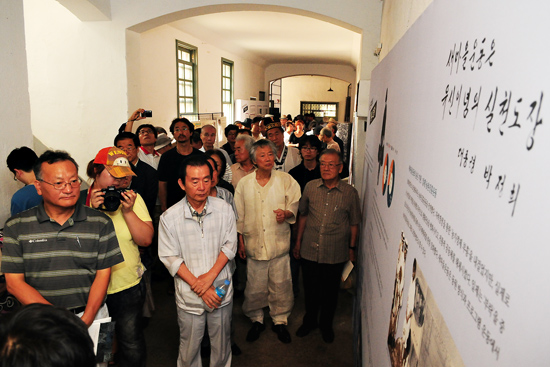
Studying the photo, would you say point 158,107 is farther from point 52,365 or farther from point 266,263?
point 52,365

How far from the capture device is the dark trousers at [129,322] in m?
2.49

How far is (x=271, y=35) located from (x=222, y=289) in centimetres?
868

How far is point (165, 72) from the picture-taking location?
312 inches

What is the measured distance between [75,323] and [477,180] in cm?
97

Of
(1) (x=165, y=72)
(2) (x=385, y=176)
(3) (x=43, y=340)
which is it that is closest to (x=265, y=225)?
(2) (x=385, y=176)

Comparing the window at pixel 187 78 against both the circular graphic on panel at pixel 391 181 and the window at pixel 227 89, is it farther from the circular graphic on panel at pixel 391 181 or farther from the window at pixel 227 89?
the circular graphic on panel at pixel 391 181

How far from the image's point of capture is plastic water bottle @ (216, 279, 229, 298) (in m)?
2.52

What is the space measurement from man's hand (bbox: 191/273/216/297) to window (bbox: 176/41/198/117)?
6775 mm

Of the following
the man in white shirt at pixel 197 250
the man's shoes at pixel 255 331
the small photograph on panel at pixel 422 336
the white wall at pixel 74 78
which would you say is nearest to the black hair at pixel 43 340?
the small photograph on panel at pixel 422 336

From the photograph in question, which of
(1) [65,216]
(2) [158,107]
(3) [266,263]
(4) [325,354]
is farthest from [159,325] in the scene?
(2) [158,107]

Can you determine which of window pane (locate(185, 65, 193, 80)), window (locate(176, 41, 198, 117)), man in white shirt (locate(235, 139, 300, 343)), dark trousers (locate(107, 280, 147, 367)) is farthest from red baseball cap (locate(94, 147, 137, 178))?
window pane (locate(185, 65, 193, 80))

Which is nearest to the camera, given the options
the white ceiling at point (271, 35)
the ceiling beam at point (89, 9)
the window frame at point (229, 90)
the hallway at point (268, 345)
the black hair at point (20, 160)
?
the black hair at point (20, 160)

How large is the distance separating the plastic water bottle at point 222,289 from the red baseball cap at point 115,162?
92cm

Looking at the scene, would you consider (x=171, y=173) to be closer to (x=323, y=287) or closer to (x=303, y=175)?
(x=303, y=175)
